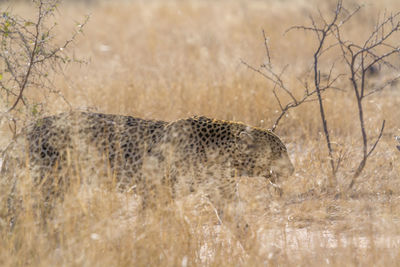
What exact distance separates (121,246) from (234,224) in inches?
28.3

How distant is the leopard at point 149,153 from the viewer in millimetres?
4176

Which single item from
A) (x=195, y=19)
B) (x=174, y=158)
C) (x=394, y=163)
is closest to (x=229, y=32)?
(x=195, y=19)

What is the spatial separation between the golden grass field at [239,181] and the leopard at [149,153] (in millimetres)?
198

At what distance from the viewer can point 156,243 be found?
379 centimetres

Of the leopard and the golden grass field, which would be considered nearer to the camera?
the golden grass field

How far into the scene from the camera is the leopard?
4176 millimetres

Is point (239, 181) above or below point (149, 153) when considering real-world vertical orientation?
below

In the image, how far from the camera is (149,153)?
448 centimetres

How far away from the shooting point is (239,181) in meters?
5.20

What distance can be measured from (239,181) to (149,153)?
3.42 ft

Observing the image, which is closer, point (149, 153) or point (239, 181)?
point (149, 153)

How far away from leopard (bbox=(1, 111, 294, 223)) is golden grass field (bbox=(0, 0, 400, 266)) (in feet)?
0.65

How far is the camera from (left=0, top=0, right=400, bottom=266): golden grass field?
12.2 ft

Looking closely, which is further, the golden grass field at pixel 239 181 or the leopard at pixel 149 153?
the leopard at pixel 149 153
